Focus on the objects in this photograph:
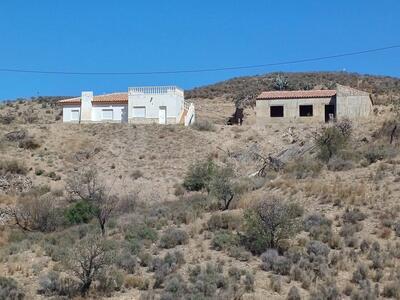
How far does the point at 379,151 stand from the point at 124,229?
1628 centimetres

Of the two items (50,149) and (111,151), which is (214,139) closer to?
(111,151)

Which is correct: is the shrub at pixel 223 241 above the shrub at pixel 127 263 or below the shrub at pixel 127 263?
above

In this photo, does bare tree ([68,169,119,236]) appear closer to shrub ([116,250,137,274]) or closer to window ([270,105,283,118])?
shrub ([116,250,137,274])

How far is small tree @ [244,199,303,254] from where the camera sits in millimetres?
25328

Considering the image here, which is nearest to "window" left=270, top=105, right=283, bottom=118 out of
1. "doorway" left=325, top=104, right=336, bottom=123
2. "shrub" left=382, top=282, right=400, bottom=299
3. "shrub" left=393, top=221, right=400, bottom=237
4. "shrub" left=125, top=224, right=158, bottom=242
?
"doorway" left=325, top=104, right=336, bottom=123

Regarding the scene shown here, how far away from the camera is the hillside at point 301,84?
285 ft

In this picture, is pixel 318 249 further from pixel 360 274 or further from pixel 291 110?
pixel 291 110

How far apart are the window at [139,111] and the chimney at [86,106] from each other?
4.57 meters

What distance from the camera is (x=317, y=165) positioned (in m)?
37.9

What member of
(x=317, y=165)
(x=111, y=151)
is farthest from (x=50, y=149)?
(x=317, y=165)

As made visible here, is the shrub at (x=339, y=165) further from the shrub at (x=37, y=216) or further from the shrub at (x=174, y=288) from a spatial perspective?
the shrub at (x=174, y=288)

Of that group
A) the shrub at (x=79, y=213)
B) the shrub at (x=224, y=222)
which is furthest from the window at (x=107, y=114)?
the shrub at (x=224, y=222)

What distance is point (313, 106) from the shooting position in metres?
59.0

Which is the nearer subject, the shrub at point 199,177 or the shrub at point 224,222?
the shrub at point 224,222
